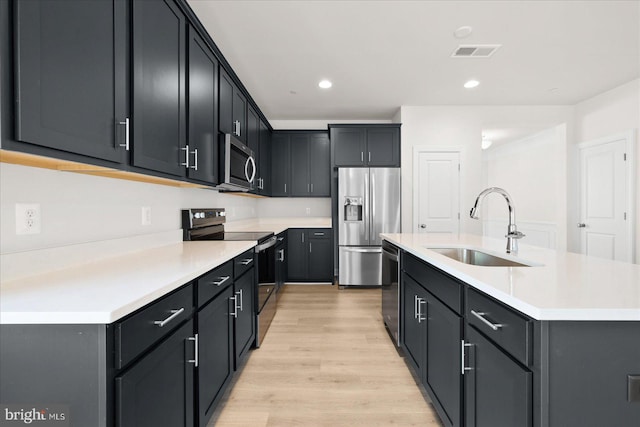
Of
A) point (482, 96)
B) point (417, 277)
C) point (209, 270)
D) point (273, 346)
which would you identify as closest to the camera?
point (209, 270)

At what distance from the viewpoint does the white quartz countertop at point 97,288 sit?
2.57 feet

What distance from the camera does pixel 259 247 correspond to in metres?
2.55

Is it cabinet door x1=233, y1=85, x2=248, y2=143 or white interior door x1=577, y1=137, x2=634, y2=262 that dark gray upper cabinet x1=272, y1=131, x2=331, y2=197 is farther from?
white interior door x1=577, y1=137, x2=634, y2=262

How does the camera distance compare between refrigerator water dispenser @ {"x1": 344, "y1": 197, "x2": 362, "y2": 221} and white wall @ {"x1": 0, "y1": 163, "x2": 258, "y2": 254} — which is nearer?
white wall @ {"x1": 0, "y1": 163, "x2": 258, "y2": 254}

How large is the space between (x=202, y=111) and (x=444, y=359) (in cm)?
209

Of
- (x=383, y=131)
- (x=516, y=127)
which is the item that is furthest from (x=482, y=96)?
(x=383, y=131)

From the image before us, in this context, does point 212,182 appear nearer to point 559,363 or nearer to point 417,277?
point 417,277

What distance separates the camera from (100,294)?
94 centimetres

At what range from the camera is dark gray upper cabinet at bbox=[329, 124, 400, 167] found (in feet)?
15.3

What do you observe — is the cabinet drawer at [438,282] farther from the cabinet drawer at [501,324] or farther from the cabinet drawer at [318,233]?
the cabinet drawer at [318,233]

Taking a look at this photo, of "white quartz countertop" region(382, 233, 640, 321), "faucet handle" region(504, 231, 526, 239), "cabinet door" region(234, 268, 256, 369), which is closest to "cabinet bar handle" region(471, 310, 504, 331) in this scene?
"white quartz countertop" region(382, 233, 640, 321)

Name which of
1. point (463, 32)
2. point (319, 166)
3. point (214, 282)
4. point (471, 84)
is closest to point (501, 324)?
point (214, 282)

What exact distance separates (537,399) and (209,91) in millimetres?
2446

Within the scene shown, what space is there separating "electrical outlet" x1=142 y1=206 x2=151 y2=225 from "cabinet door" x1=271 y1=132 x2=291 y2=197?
301 cm
